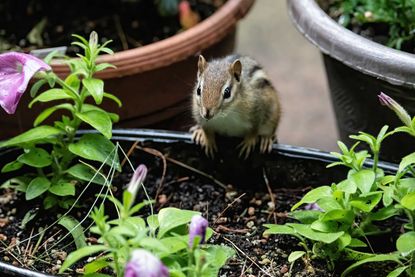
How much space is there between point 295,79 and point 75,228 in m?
1.54

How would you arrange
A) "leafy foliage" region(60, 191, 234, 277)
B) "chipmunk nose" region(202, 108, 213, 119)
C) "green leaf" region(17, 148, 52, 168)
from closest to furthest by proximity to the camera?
"leafy foliage" region(60, 191, 234, 277)
"green leaf" region(17, 148, 52, 168)
"chipmunk nose" region(202, 108, 213, 119)

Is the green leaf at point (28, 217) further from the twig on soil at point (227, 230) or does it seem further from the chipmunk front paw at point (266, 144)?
the chipmunk front paw at point (266, 144)

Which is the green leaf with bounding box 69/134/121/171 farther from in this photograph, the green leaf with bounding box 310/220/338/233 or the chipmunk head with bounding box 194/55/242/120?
the green leaf with bounding box 310/220/338/233

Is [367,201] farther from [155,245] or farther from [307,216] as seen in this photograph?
[155,245]

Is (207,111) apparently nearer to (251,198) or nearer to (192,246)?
(251,198)

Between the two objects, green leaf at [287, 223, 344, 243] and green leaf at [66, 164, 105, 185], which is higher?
green leaf at [66, 164, 105, 185]

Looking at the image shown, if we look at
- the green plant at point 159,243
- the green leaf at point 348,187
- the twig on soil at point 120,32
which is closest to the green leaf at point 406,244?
the green leaf at point 348,187

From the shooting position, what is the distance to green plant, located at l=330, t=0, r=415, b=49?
5.84 ft

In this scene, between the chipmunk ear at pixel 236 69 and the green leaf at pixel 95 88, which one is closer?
the green leaf at pixel 95 88

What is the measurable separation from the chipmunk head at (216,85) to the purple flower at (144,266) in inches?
26.2

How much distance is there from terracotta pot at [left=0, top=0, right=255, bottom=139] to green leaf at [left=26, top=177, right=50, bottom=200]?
13.4 inches

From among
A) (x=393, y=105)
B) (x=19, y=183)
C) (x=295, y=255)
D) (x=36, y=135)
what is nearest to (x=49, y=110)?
(x=36, y=135)

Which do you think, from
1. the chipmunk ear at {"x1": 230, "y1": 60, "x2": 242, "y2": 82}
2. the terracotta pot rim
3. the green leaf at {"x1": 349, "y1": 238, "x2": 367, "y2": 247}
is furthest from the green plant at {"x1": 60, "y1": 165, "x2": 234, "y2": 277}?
the terracotta pot rim

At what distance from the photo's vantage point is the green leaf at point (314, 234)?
133cm
